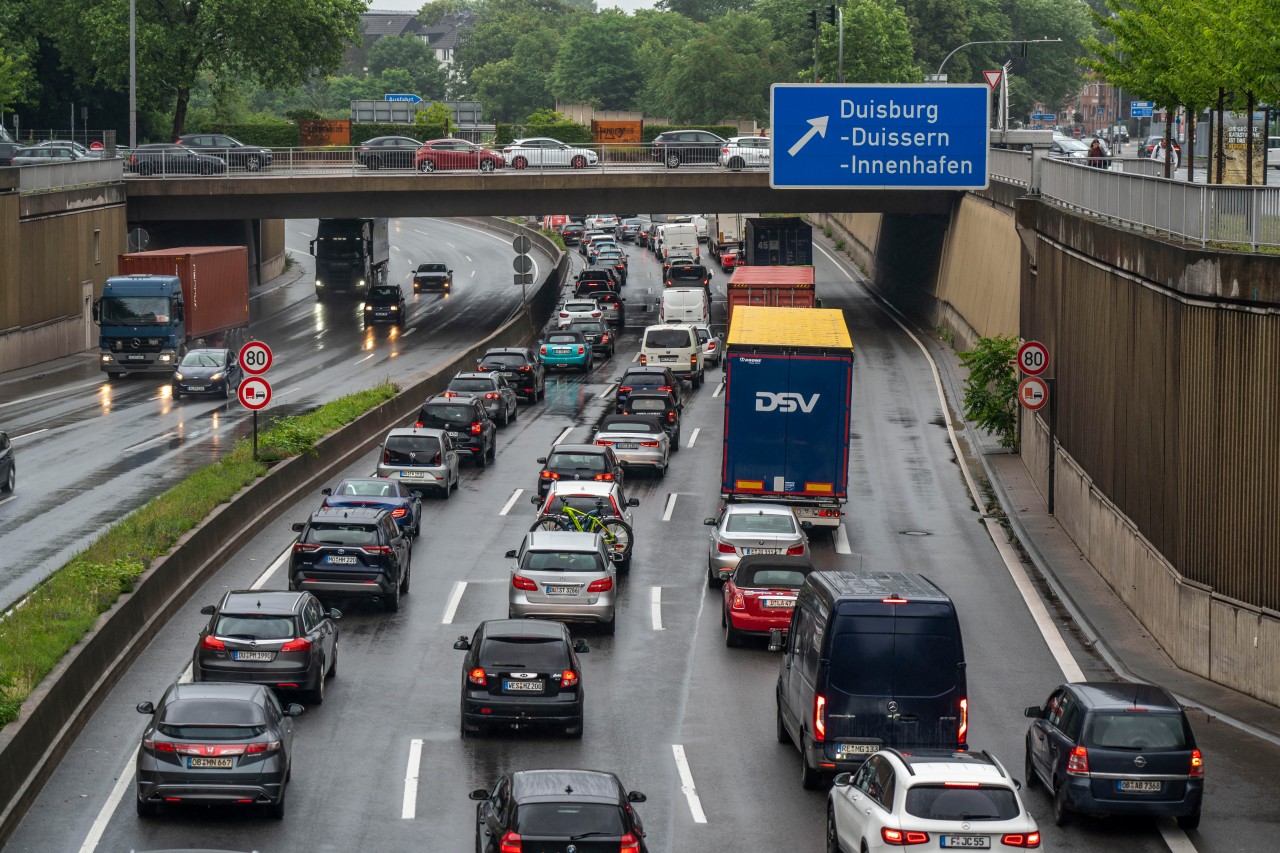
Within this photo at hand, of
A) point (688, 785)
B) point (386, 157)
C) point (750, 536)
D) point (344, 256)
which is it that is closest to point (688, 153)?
point (386, 157)

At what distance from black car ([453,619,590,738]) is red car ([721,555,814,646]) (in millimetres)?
5649

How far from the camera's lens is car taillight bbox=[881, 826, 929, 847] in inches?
606

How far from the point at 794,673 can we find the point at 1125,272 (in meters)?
12.9

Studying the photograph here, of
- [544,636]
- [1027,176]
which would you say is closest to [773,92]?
[1027,176]

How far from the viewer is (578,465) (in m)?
38.0

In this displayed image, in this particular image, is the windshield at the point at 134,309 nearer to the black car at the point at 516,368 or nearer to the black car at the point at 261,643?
the black car at the point at 516,368

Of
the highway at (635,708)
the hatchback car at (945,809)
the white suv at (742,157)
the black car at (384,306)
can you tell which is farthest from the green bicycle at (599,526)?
the black car at (384,306)

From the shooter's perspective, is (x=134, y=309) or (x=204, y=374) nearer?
(x=204, y=374)

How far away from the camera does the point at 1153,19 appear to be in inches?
1592

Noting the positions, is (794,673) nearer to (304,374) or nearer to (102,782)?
(102,782)

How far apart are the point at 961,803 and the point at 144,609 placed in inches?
614

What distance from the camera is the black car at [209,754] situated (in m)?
18.2

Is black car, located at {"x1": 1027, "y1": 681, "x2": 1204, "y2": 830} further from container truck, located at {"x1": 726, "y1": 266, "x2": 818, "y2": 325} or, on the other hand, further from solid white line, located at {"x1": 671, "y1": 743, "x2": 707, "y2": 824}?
container truck, located at {"x1": 726, "y1": 266, "x2": 818, "y2": 325}

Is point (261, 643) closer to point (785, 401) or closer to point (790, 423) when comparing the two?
point (785, 401)
